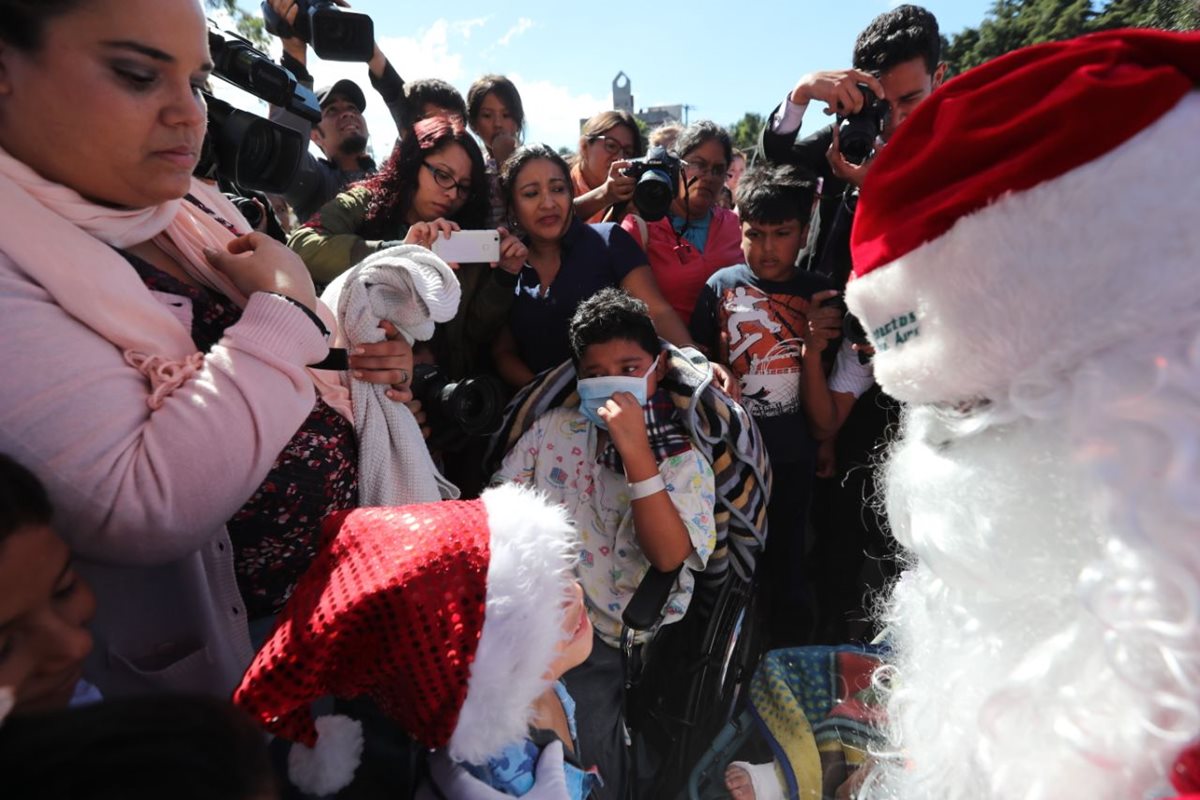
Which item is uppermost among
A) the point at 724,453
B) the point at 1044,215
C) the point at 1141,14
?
the point at 1141,14

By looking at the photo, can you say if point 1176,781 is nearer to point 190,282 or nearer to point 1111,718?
point 1111,718

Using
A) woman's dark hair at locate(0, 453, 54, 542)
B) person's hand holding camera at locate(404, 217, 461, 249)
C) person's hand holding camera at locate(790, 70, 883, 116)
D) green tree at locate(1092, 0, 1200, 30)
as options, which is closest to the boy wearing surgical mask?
person's hand holding camera at locate(404, 217, 461, 249)

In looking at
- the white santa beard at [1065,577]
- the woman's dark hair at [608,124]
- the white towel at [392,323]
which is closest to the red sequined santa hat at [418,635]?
the white towel at [392,323]

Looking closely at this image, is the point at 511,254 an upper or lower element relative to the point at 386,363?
upper

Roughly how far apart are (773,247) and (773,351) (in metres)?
0.40

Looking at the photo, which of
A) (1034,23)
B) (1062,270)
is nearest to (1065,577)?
(1062,270)

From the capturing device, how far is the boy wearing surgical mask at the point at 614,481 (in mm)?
1834

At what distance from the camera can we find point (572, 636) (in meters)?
1.18

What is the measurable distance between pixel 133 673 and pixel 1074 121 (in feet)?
4.90

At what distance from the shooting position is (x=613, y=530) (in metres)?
2.00

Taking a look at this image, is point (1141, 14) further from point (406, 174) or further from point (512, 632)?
point (512, 632)

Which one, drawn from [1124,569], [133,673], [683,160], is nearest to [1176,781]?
[1124,569]

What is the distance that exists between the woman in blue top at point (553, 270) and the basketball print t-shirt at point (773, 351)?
0.21 metres

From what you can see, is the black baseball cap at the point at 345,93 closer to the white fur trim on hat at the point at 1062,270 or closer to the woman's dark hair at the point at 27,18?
the woman's dark hair at the point at 27,18
